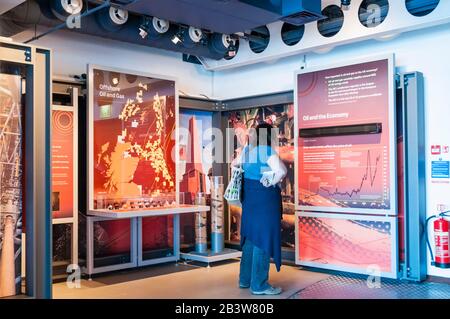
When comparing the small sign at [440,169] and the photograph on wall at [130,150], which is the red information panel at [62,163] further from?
the small sign at [440,169]

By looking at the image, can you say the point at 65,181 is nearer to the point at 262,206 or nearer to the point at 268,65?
the point at 262,206

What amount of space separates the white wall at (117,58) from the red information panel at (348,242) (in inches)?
109

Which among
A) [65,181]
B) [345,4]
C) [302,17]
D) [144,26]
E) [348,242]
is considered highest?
[345,4]

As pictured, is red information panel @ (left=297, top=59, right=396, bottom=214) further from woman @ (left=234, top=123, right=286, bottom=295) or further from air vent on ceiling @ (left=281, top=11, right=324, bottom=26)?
woman @ (left=234, top=123, right=286, bottom=295)

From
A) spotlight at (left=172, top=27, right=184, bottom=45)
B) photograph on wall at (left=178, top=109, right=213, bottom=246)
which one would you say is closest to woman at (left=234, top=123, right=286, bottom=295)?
spotlight at (left=172, top=27, right=184, bottom=45)

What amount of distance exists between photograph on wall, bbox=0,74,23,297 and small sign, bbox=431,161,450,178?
419cm

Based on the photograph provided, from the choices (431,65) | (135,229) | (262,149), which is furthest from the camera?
(135,229)

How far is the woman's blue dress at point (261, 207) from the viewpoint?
15.3ft

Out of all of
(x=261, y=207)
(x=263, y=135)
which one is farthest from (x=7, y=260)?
(x=263, y=135)

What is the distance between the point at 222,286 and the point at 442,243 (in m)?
2.39

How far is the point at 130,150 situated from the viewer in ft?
19.6

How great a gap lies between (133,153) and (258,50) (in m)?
2.25

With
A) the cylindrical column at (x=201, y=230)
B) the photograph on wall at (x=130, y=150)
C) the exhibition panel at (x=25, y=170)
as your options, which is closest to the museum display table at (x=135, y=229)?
the photograph on wall at (x=130, y=150)

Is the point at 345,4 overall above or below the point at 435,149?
above
